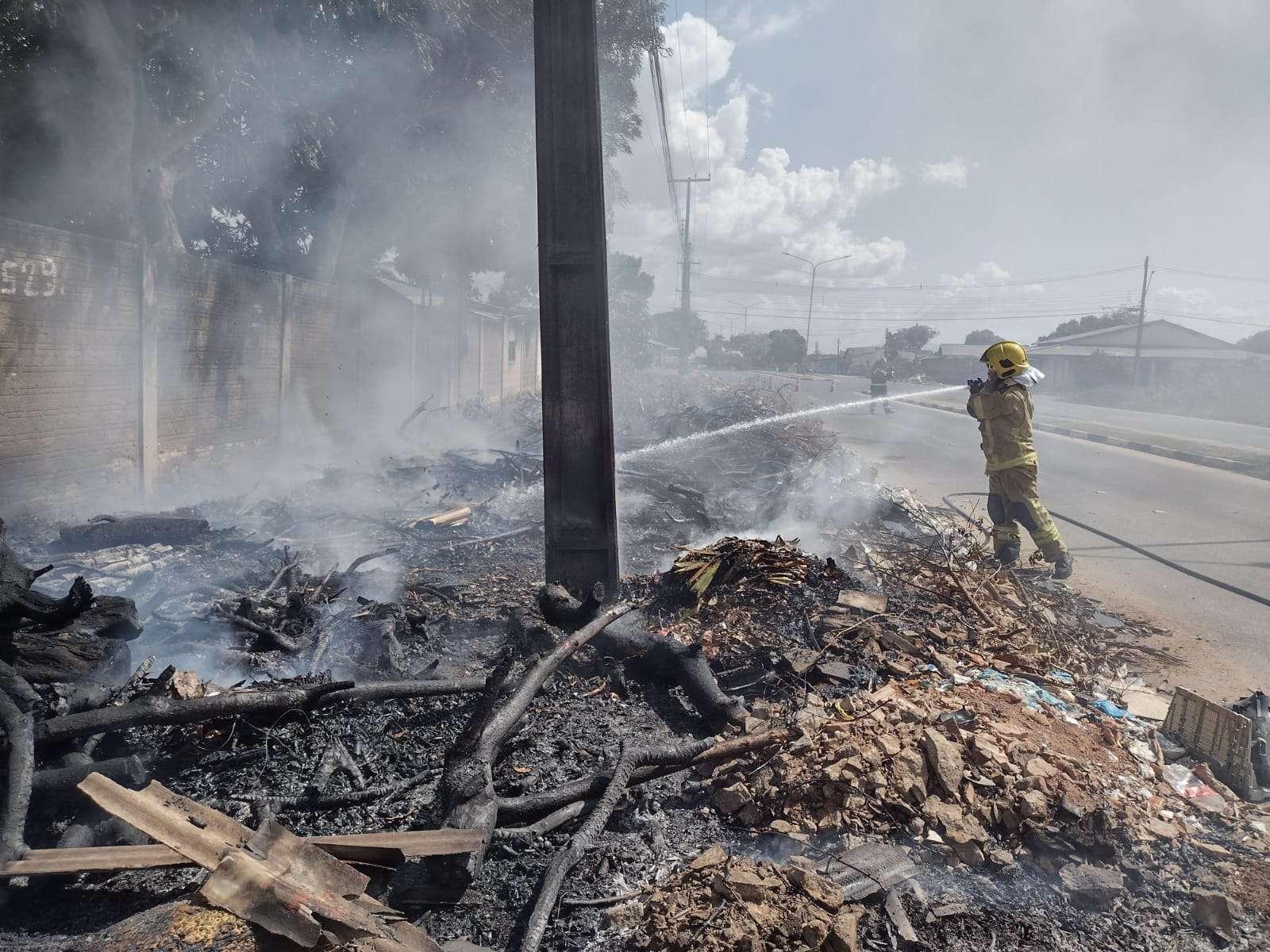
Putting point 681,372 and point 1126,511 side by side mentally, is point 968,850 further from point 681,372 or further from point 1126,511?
point 681,372

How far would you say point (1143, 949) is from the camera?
2.12m

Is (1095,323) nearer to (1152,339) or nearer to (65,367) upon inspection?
(1152,339)

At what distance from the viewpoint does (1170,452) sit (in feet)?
47.5

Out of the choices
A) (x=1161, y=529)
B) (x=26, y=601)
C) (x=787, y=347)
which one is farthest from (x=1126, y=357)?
(x=26, y=601)

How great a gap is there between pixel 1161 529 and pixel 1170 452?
8307 millimetres

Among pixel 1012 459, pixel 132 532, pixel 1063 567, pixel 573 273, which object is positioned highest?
pixel 573 273

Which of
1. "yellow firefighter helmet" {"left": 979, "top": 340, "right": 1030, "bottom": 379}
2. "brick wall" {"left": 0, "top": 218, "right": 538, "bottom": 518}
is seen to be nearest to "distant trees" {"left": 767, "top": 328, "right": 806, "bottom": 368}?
"brick wall" {"left": 0, "top": 218, "right": 538, "bottom": 518}

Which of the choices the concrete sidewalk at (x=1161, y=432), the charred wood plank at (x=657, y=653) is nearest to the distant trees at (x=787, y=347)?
the concrete sidewalk at (x=1161, y=432)

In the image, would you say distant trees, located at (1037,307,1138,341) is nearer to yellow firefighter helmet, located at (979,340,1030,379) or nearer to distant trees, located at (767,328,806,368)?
distant trees, located at (767,328,806,368)

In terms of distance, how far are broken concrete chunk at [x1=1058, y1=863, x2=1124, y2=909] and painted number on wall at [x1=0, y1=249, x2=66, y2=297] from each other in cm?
911

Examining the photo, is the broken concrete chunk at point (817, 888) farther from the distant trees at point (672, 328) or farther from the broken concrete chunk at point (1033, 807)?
the distant trees at point (672, 328)

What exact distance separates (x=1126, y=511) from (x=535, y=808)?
9.58 m

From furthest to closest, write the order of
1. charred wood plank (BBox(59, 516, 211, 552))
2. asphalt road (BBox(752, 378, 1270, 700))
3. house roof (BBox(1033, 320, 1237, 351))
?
house roof (BBox(1033, 320, 1237, 351)), charred wood plank (BBox(59, 516, 211, 552)), asphalt road (BBox(752, 378, 1270, 700))

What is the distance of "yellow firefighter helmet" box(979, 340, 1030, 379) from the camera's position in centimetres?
605
